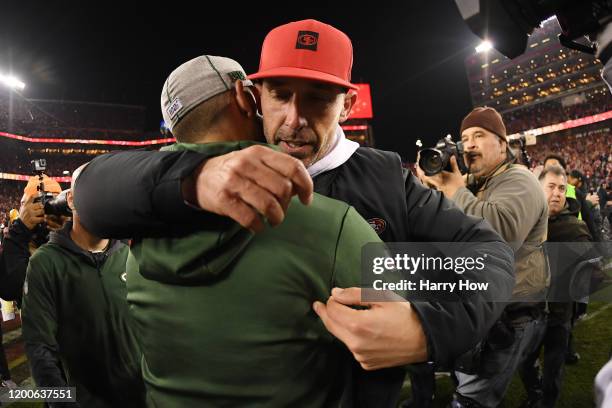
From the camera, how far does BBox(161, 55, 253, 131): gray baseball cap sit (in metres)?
1.07

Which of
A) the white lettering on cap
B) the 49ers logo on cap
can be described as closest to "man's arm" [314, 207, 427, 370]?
the white lettering on cap

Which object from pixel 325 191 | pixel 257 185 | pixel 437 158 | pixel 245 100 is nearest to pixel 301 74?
pixel 245 100

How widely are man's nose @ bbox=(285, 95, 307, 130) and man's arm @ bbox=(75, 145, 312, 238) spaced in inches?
18.7

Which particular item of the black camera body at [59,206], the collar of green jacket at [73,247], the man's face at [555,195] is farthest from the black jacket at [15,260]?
the man's face at [555,195]

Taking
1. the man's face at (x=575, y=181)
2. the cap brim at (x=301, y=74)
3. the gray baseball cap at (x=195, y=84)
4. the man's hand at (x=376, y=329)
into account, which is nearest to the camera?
the man's hand at (x=376, y=329)

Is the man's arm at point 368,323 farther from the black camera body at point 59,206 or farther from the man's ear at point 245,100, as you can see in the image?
the black camera body at point 59,206

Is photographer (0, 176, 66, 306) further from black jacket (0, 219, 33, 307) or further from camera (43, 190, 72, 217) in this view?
camera (43, 190, 72, 217)

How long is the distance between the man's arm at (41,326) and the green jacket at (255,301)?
64.0 inches

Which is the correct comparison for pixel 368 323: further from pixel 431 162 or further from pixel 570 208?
pixel 570 208

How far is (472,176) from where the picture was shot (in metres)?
2.77

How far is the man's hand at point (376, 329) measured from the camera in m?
0.77

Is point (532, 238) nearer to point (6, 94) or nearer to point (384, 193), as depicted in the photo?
point (384, 193)

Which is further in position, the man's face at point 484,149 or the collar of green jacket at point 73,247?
the man's face at point 484,149

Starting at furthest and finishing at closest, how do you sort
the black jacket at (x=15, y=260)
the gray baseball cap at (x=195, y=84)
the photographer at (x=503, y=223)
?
the black jacket at (x=15, y=260)
the photographer at (x=503, y=223)
the gray baseball cap at (x=195, y=84)
